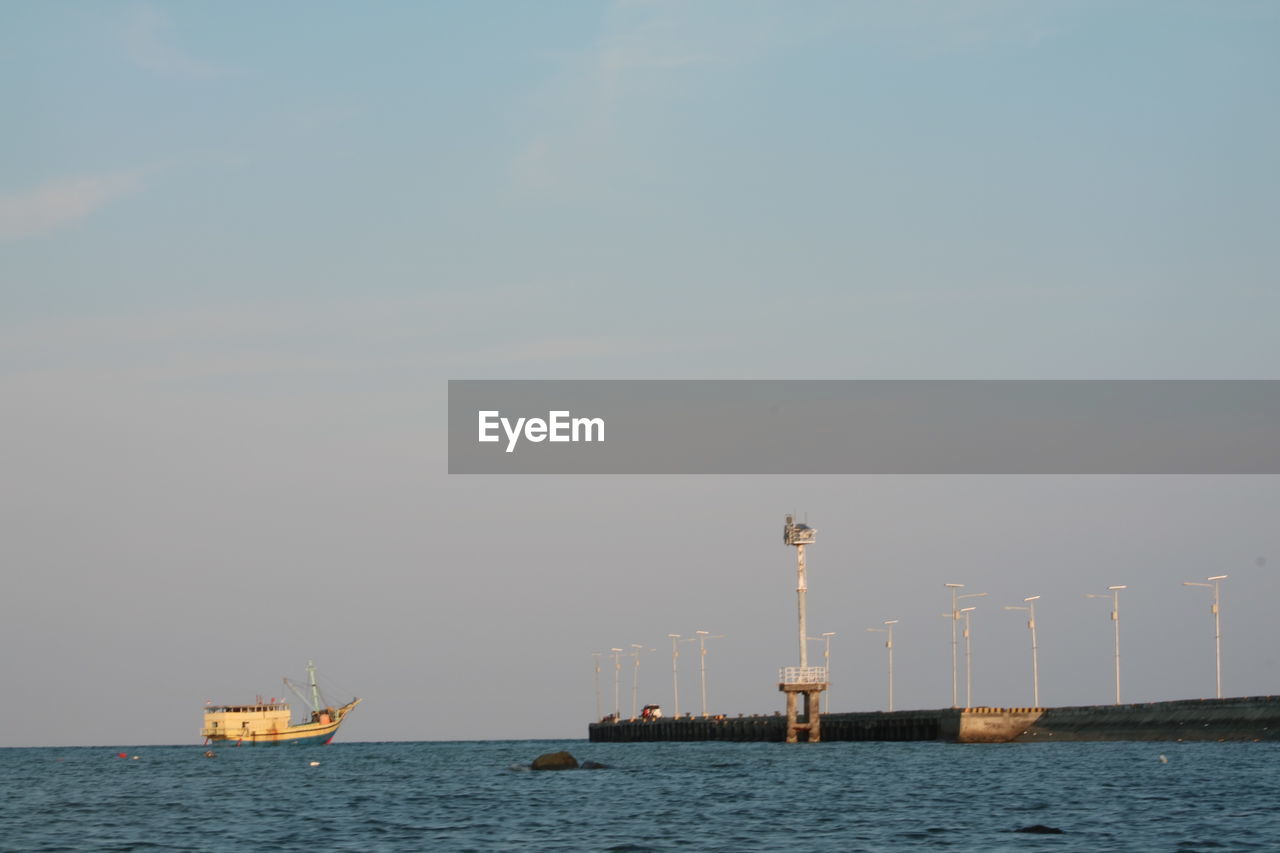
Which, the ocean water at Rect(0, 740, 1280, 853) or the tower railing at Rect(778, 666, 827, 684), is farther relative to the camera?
the tower railing at Rect(778, 666, 827, 684)

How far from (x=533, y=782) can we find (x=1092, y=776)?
129ft

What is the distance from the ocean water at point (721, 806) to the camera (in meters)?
65.9

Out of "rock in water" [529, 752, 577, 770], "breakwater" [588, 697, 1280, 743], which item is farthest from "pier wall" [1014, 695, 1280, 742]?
"rock in water" [529, 752, 577, 770]

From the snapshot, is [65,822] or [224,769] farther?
[224,769]

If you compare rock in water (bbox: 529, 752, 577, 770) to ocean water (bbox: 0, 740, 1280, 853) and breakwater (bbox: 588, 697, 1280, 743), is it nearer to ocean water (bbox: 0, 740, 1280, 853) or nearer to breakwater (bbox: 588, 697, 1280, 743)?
ocean water (bbox: 0, 740, 1280, 853)

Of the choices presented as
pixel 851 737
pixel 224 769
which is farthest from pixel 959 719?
pixel 224 769

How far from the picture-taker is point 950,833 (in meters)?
66.3

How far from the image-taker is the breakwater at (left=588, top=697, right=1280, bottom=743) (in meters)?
136

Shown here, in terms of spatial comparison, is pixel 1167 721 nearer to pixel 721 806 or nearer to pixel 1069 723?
pixel 1069 723

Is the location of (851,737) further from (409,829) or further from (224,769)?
(409,829)

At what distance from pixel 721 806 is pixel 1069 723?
271ft

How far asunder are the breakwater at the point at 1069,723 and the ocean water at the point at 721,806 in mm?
3014

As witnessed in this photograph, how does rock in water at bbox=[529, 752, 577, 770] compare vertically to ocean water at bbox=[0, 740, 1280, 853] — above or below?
below

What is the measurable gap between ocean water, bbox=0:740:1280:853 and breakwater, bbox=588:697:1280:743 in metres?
3.01
